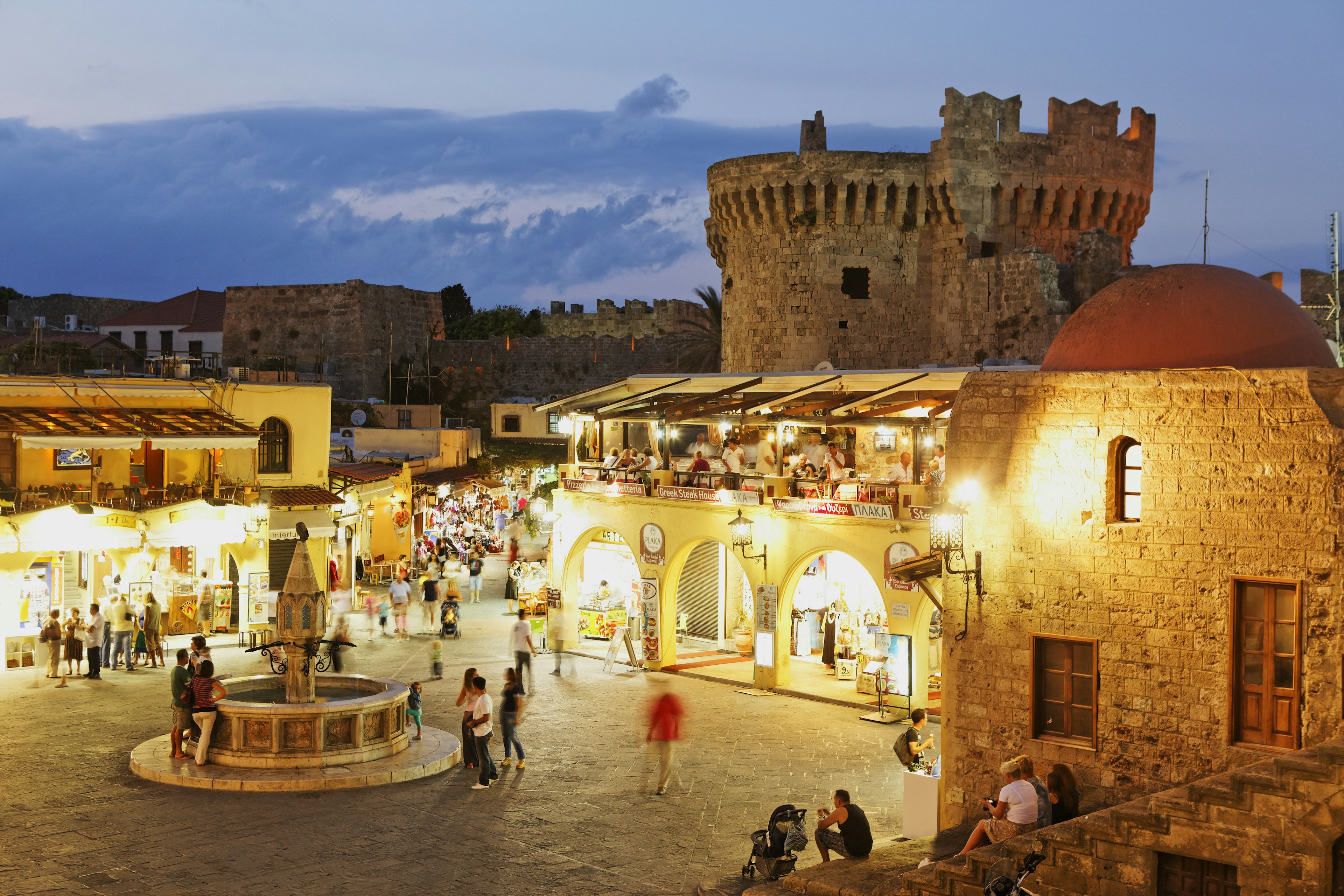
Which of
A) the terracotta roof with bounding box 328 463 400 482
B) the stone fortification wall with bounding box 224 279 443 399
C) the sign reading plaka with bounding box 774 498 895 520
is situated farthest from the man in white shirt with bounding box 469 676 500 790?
the stone fortification wall with bounding box 224 279 443 399

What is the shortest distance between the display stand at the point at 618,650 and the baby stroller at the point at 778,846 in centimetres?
1033

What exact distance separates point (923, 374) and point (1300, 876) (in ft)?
41.9

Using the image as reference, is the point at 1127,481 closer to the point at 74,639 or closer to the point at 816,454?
the point at 816,454

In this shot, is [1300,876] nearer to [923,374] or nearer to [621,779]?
[621,779]

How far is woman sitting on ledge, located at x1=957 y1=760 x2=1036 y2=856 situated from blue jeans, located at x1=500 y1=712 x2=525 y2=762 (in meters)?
6.31

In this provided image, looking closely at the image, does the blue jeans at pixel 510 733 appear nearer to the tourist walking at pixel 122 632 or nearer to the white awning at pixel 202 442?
the tourist walking at pixel 122 632

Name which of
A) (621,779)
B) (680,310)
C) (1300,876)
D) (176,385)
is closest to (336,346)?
(680,310)

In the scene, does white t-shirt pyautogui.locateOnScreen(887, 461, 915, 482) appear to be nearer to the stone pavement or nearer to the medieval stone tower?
the stone pavement

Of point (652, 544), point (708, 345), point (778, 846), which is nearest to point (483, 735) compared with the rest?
point (778, 846)

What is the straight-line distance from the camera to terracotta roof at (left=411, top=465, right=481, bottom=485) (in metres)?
36.3

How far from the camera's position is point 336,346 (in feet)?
184

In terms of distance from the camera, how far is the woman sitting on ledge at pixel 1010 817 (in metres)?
11.2

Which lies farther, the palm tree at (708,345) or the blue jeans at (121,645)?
the palm tree at (708,345)

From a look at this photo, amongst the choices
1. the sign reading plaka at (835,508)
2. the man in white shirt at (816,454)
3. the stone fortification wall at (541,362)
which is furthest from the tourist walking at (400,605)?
the stone fortification wall at (541,362)
